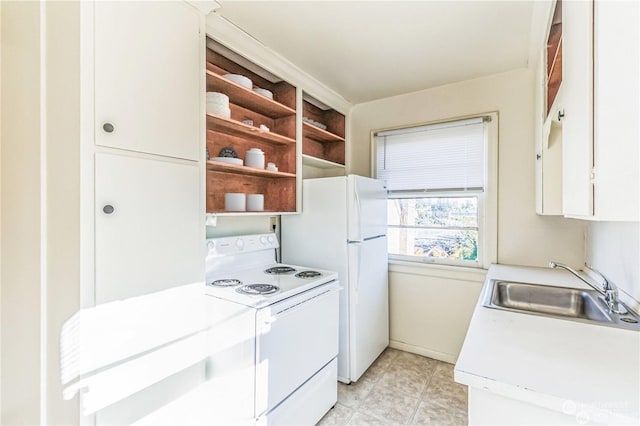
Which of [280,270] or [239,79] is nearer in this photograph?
[239,79]

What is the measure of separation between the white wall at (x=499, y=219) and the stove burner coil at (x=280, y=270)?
1149mm

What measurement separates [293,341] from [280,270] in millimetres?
642

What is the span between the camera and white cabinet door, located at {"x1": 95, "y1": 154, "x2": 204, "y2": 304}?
44.7 inches

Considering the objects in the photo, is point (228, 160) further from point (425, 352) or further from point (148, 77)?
point (425, 352)

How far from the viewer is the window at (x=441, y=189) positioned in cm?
258

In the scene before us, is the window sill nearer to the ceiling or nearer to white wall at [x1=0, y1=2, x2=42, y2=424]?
the ceiling

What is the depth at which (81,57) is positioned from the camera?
1.08 m

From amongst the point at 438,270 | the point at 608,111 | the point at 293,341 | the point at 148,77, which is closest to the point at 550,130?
the point at 608,111

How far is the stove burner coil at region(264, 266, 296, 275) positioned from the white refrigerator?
21 centimetres

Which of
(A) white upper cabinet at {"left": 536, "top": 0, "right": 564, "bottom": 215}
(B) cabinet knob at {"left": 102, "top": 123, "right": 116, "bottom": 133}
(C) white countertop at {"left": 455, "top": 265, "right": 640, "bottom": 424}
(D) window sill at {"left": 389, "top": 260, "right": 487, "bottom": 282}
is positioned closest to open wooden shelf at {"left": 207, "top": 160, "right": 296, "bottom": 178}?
(B) cabinet knob at {"left": 102, "top": 123, "right": 116, "bottom": 133}

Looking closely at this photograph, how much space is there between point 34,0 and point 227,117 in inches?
36.1

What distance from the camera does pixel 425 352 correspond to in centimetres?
280

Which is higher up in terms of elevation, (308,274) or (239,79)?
(239,79)

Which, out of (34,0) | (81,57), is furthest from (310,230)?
(34,0)
